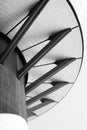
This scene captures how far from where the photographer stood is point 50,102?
13969 millimetres

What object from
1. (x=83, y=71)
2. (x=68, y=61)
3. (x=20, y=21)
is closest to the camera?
(x=20, y=21)

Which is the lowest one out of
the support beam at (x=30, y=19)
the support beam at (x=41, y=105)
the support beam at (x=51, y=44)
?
the support beam at (x=41, y=105)

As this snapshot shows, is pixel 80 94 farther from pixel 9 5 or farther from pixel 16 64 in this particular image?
pixel 9 5

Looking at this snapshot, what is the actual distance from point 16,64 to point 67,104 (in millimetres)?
10034

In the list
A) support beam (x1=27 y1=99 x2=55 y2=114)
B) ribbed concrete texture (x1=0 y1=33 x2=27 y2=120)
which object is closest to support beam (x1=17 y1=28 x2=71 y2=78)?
ribbed concrete texture (x1=0 y1=33 x2=27 y2=120)

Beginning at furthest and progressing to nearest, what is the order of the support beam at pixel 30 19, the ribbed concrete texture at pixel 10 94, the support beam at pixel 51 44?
the support beam at pixel 51 44, the support beam at pixel 30 19, the ribbed concrete texture at pixel 10 94

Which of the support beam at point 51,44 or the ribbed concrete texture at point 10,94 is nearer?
the ribbed concrete texture at point 10,94

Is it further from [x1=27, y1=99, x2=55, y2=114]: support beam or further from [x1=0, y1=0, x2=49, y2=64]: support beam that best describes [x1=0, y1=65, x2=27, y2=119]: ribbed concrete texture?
[x1=27, y1=99, x2=55, y2=114]: support beam

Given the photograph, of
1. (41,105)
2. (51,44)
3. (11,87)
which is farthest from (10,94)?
(41,105)

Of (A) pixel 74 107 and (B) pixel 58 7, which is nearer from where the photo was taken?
(B) pixel 58 7

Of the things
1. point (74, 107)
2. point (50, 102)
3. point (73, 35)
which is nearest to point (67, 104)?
point (74, 107)

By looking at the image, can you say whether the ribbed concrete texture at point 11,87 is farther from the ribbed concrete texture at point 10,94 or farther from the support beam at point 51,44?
the support beam at point 51,44

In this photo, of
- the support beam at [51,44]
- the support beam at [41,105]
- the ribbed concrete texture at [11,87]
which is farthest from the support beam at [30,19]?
the support beam at [41,105]

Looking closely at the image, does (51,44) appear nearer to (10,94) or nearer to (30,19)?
(30,19)
